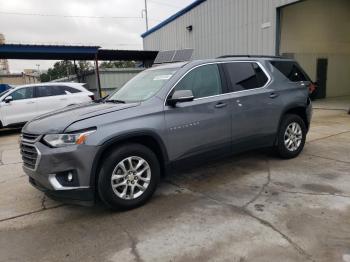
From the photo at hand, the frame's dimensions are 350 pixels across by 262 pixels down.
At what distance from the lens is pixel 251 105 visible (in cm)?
475

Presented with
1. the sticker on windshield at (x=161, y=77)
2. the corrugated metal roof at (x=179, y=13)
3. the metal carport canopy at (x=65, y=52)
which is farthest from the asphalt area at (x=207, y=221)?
the corrugated metal roof at (x=179, y=13)

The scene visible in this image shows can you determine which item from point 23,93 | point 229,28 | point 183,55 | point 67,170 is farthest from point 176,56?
point 229,28

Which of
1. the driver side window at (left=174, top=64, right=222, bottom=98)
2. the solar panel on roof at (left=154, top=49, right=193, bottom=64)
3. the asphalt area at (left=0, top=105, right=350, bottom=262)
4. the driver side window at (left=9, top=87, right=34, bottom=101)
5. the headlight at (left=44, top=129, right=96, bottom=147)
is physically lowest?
the asphalt area at (left=0, top=105, right=350, bottom=262)

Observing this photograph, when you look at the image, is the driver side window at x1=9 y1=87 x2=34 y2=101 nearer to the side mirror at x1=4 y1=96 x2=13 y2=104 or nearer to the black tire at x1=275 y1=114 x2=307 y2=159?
the side mirror at x1=4 y1=96 x2=13 y2=104

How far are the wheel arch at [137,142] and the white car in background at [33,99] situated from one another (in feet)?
27.2

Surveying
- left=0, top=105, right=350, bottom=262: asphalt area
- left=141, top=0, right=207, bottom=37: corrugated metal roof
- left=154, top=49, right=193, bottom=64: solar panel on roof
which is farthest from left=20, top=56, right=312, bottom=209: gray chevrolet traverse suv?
left=141, top=0, right=207, bottom=37: corrugated metal roof

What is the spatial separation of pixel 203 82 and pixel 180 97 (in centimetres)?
72

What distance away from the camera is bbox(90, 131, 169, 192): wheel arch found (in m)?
3.46

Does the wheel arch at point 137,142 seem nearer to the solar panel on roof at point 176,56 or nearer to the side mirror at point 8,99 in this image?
the solar panel on roof at point 176,56

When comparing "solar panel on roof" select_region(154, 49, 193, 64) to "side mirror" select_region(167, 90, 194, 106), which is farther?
"solar panel on roof" select_region(154, 49, 193, 64)

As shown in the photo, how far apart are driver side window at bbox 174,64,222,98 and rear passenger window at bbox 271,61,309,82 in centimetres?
140

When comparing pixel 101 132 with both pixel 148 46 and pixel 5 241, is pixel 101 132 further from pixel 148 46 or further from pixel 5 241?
pixel 148 46

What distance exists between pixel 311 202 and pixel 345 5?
1759 centimetres

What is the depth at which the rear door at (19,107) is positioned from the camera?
1055 cm
